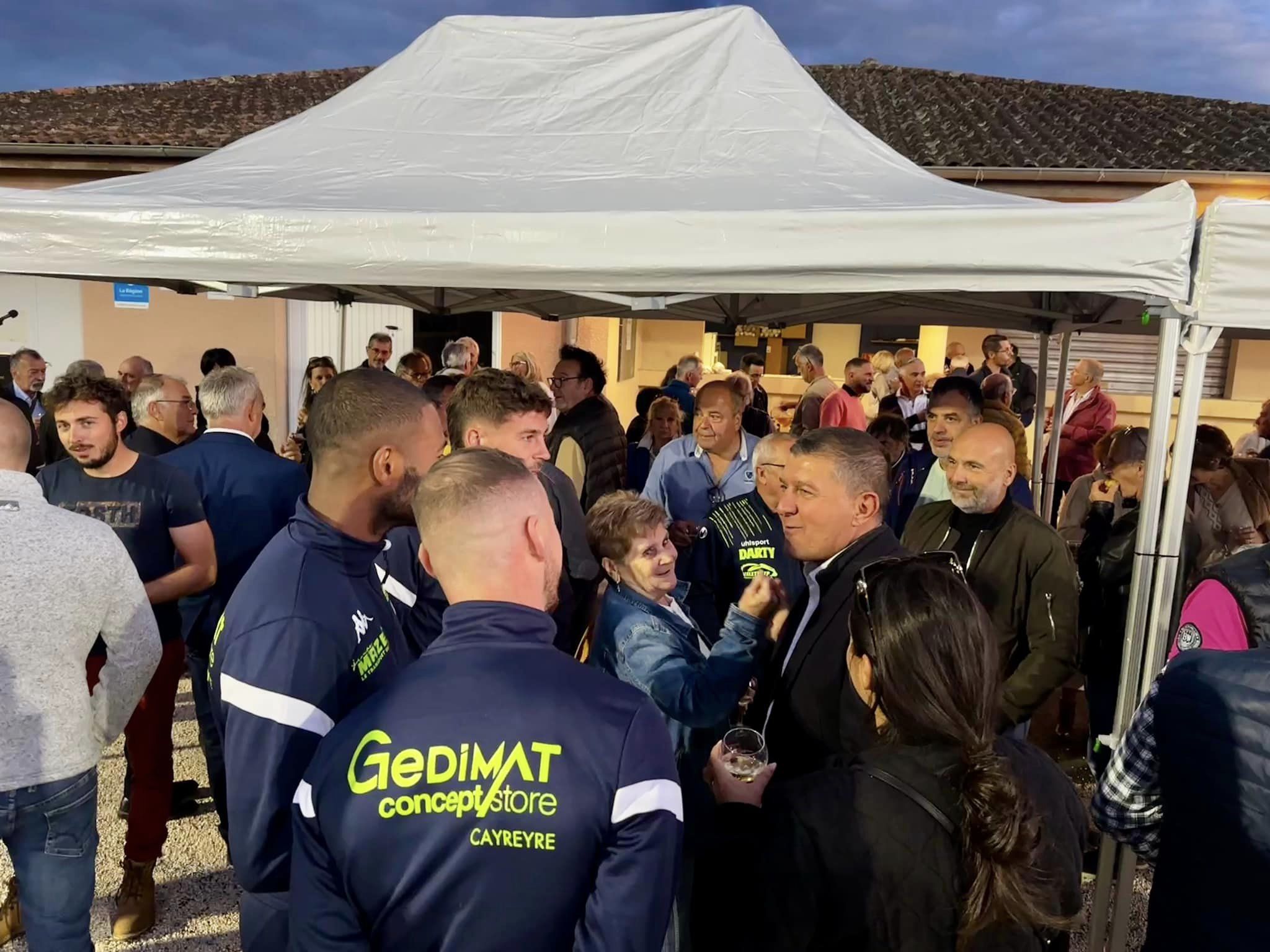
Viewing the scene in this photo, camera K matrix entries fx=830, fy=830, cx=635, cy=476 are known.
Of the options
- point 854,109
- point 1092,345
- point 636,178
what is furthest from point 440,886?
point 854,109

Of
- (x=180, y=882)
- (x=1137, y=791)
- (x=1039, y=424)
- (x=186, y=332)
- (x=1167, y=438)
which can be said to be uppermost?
(x=186, y=332)

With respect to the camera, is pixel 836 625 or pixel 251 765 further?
pixel 836 625

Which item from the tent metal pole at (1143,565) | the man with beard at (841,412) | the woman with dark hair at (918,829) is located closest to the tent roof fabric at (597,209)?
the tent metal pole at (1143,565)

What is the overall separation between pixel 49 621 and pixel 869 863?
1837 mm

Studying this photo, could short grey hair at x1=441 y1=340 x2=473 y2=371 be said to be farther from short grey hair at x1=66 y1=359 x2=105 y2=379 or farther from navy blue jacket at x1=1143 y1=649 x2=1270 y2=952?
navy blue jacket at x1=1143 y1=649 x2=1270 y2=952

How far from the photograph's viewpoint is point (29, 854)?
198 centimetres

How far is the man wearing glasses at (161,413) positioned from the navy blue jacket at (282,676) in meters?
2.79

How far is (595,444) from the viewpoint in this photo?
4.20 meters

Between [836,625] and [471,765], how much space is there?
3.43 ft

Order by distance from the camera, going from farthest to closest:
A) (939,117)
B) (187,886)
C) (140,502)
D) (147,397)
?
(939,117)
(147,397)
(187,886)
(140,502)

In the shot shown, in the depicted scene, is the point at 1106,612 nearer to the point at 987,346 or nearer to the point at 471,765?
the point at 471,765

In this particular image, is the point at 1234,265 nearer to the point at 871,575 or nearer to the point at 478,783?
the point at 871,575

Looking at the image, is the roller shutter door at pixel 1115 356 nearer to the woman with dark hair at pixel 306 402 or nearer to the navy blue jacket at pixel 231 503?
the woman with dark hair at pixel 306 402

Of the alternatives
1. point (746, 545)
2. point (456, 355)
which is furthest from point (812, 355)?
point (746, 545)
